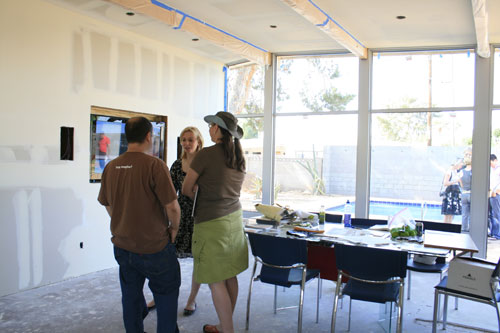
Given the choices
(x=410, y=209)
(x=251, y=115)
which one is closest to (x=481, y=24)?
(x=410, y=209)

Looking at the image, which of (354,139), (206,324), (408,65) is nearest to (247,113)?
(354,139)

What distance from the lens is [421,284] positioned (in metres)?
4.91

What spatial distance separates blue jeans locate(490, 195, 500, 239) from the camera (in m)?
5.73

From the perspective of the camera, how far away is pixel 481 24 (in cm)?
446

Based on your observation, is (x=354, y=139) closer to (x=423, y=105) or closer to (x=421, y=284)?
(x=423, y=105)

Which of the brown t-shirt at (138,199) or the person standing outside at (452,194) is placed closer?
the brown t-shirt at (138,199)

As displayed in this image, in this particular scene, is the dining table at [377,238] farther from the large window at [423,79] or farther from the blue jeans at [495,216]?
the large window at [423,79]

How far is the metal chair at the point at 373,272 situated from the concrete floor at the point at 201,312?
632mm

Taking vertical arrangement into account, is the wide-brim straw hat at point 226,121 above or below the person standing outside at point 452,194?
above

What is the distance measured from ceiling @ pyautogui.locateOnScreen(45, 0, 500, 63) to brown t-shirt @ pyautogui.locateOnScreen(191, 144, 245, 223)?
2384mm

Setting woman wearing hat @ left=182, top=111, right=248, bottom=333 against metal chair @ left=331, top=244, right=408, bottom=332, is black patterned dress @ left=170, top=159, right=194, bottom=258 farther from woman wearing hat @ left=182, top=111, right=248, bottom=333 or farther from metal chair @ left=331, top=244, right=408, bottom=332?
metal chair @ left=331, top=244, right=408, bottom=332

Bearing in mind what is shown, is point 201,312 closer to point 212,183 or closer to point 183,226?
point 183,226

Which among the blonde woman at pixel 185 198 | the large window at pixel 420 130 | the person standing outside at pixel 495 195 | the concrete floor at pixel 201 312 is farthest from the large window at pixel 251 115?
the blonde woman at pixel 185 198

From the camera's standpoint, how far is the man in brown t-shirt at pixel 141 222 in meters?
2.45
